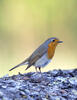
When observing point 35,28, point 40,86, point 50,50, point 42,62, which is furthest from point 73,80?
point 35,28

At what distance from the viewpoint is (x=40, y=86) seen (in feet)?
19.3

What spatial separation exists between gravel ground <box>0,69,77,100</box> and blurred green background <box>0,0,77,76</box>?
3785 millimetres

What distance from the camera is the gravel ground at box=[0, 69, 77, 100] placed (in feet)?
18.0

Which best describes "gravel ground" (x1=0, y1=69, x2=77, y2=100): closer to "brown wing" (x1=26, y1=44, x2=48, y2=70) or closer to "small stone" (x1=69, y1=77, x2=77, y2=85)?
"small stone" (x1=69, y1=77, x2=77, y2=85)

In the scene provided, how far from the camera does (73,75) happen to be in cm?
665

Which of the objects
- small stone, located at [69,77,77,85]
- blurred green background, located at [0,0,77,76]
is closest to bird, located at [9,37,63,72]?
small stone, located at [69,77,77,85]

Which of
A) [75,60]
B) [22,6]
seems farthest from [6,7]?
[75,60]

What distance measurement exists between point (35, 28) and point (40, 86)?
6.54 m

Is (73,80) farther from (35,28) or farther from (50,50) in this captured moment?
(35,28)

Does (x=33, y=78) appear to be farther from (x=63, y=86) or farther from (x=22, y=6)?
(x=22, y=6)

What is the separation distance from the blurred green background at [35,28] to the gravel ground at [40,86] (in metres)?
3.78

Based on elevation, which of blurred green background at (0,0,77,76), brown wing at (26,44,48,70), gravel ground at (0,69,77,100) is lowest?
gravel ground at (0,69,77,100)

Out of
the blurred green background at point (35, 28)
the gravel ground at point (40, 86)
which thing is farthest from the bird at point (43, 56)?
the blurred green background at point (35, 28)

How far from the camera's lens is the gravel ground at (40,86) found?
18.0 feet
